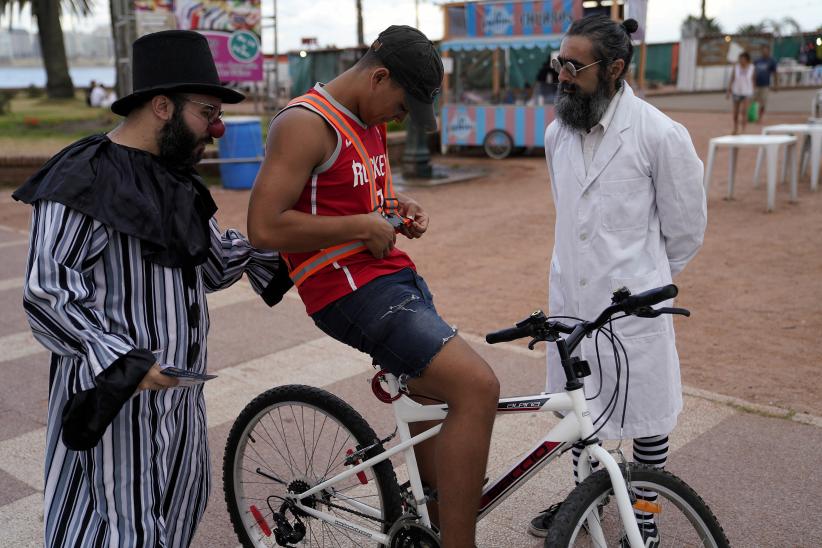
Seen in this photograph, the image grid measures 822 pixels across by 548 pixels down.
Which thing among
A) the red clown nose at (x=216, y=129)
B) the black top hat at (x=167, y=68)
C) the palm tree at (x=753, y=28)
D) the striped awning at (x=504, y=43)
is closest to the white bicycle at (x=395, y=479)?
the red clown nose at (x=216, y=129)

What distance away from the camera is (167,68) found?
2.17 meters

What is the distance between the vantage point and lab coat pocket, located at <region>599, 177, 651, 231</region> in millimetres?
2787

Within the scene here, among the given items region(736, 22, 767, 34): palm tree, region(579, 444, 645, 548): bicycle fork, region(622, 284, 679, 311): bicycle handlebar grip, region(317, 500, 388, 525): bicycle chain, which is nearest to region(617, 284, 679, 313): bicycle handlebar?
region(622, 284, 679, 311): bicycle handlebar grip

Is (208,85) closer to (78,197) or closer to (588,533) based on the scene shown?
(78,197)

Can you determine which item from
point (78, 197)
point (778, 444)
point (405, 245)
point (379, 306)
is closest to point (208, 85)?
point (78, 197)

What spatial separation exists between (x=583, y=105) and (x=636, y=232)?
18.6 inches

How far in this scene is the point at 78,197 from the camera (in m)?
2.01

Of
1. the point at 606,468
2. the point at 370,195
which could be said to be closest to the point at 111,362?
the point at 370,195

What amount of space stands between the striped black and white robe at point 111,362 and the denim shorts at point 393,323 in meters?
0.43

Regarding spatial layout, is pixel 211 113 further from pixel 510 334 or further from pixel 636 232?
pixel 636 232

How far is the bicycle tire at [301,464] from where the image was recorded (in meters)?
2.68

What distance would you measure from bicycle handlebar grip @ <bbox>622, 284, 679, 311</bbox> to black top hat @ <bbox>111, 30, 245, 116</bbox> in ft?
4.05

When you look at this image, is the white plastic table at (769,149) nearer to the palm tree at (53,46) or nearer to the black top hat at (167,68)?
the black top hat at (167,68)

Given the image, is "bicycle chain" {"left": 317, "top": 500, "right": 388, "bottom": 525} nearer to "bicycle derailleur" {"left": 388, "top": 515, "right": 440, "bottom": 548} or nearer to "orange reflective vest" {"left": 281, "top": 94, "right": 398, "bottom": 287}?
"bicycle derailleur" {"left": 388, "top": 515, "right": 440, "bottom": 548}
